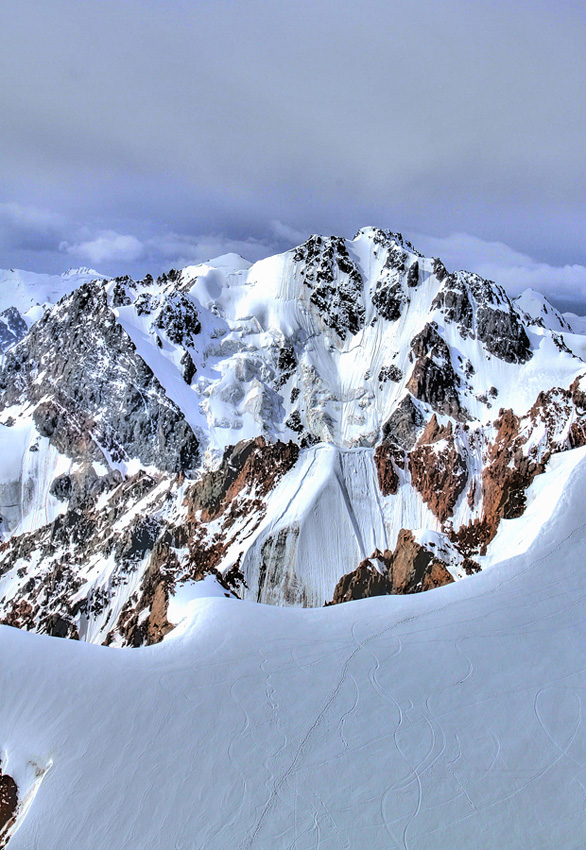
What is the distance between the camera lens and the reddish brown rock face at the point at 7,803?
81.0 ft

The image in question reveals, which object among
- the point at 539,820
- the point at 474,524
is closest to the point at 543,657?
the point at 539,820

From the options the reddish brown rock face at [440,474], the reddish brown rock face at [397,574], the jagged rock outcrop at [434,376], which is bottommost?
the reddish brown rock face at [397,574]

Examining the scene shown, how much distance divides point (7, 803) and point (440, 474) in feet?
283

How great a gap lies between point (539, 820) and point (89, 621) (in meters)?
91.9

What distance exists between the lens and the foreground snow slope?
75.9 ft

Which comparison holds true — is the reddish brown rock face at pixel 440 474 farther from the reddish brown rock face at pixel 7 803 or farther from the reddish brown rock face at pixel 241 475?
the reddish brown rock face at pixel 7 803

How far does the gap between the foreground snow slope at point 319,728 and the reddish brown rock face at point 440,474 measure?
62.3 m

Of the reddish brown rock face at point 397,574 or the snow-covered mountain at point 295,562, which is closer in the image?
the snow-covered mountain at point 295,562

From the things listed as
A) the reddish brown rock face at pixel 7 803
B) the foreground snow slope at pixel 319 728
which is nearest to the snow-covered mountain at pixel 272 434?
the foreground snow slope at pixel 319 728

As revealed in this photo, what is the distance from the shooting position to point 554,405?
9681 centimetres

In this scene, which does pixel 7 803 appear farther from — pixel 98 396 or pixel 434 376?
pixel 98 396

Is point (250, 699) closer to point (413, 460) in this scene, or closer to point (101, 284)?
point (413, 460)

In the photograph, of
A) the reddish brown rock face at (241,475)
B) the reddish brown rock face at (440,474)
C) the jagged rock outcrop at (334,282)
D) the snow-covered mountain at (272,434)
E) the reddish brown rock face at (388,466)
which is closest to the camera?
the snow-covered mountain at (272,434)

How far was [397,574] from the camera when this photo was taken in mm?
80875
